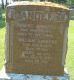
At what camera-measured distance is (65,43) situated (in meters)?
5.99

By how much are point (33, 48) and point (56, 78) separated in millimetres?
748

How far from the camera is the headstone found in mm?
5828

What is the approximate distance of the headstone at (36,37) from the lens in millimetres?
5828

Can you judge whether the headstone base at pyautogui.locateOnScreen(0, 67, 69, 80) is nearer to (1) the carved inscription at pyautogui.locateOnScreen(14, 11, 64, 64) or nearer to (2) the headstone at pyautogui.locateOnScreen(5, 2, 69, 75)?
(2) the headstone at pyautogui.locateOnScreen(5, 2, 69, 75)

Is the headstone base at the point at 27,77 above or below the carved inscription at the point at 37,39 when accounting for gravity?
below

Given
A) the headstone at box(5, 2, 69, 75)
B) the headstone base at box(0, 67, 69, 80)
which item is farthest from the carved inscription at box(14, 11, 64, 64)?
the headstone base at box(0, 67, 69, 80)

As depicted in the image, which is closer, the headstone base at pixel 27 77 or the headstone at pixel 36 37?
the headstone at pixel 36 37

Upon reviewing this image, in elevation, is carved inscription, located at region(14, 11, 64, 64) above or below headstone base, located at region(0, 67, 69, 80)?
above

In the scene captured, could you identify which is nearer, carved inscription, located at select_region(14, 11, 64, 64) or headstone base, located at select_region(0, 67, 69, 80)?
carved inscription, located at select_region(14, 11, 64, 64)

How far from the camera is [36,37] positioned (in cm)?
593

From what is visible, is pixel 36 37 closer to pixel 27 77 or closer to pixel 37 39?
pixel 37 39

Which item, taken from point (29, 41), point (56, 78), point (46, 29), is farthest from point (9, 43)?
point (56, 78)

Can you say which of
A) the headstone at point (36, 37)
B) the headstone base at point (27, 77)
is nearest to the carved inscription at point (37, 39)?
the headstone at point (36, 37)

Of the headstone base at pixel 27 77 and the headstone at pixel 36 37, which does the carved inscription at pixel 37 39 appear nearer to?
the headstone at pixel 36 37
